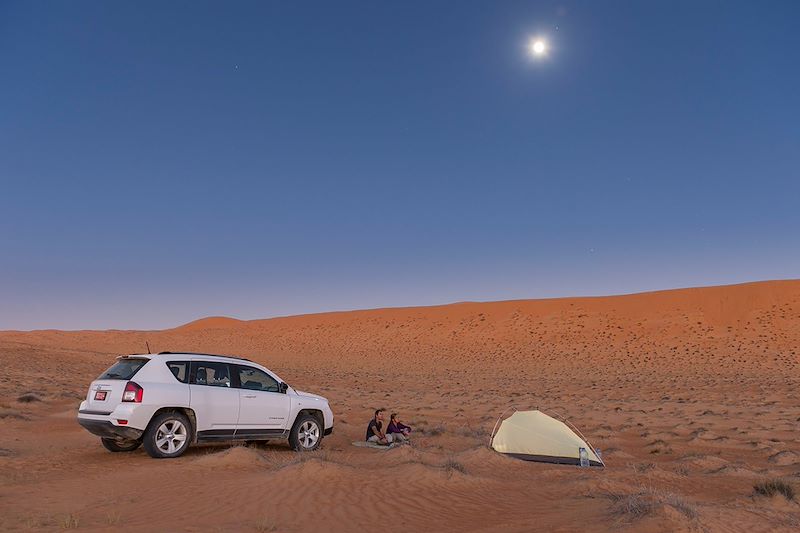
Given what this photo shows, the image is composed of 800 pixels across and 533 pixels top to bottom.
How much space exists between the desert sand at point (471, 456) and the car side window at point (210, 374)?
4.24ft

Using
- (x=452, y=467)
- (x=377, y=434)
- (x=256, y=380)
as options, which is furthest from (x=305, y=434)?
(x=452, y=467)

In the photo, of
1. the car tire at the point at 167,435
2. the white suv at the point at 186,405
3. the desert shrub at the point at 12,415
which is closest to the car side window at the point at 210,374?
the white suv at the point at 186,405

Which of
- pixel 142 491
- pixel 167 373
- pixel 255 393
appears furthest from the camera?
pixel 255 393

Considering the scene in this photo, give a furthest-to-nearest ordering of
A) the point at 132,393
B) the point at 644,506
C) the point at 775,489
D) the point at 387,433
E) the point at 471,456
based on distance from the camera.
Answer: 1. the point at 387,433
2. the point at 471,456
3. the point at 132,393
4. the point at 775,489
5. the point at 644,506

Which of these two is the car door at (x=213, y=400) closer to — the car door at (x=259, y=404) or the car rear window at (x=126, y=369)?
the car door at (x=259, y=404)

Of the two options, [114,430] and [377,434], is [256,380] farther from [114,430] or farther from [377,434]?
[377,434]

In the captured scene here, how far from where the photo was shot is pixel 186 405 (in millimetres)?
10625

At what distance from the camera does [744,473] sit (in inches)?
438

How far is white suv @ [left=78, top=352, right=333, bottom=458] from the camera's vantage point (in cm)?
1012

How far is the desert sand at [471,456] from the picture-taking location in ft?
22.9

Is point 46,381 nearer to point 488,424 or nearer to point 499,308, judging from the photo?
point 488,424

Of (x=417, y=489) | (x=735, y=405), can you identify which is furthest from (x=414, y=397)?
(x=417, y=489)

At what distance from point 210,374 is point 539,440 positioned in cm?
726

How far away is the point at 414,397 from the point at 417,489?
2027 centimetres
